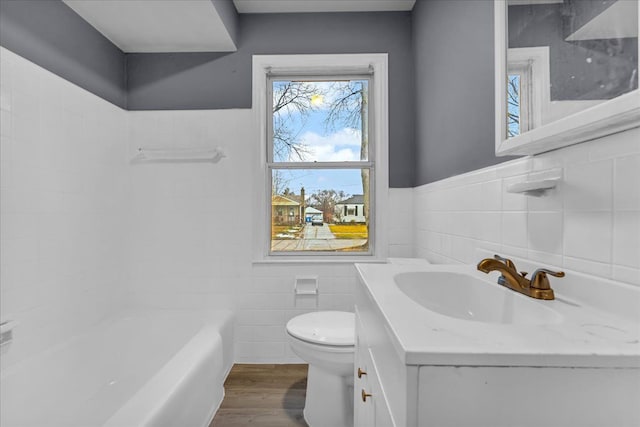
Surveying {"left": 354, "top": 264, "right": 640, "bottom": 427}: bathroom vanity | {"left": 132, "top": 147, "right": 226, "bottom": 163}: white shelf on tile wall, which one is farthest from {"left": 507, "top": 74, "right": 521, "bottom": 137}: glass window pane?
{"left": 132, "top": 147, "right": 226, "bottom": 163}: white shelf on tile wall

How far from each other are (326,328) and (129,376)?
46.4 inches

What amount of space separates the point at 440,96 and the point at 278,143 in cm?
116

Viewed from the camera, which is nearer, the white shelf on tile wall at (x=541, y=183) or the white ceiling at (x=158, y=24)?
the white shelf on tile wall at (x=541, y=183)

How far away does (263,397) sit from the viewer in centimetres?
191

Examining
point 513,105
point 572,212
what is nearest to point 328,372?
point 572,212

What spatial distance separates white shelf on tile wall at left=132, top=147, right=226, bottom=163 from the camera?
233 cm

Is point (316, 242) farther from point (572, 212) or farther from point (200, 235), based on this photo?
point (572, 212)

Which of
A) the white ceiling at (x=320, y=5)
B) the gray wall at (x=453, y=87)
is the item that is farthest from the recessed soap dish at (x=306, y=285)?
the white ceiling at (x=320, y=5)

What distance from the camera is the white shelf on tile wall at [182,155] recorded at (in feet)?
7.65

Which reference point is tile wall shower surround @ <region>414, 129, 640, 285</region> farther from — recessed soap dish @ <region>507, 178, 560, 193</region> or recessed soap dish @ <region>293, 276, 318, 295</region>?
recessed soap dish @ <region>293, 276, 318, 295</region>

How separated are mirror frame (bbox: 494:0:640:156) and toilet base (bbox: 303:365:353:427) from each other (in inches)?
50.3

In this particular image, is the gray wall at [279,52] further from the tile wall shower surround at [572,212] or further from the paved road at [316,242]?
the tile wall shower surround at [572,212]

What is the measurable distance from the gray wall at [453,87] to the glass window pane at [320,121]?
423 millimetres

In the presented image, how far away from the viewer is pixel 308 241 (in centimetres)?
248
